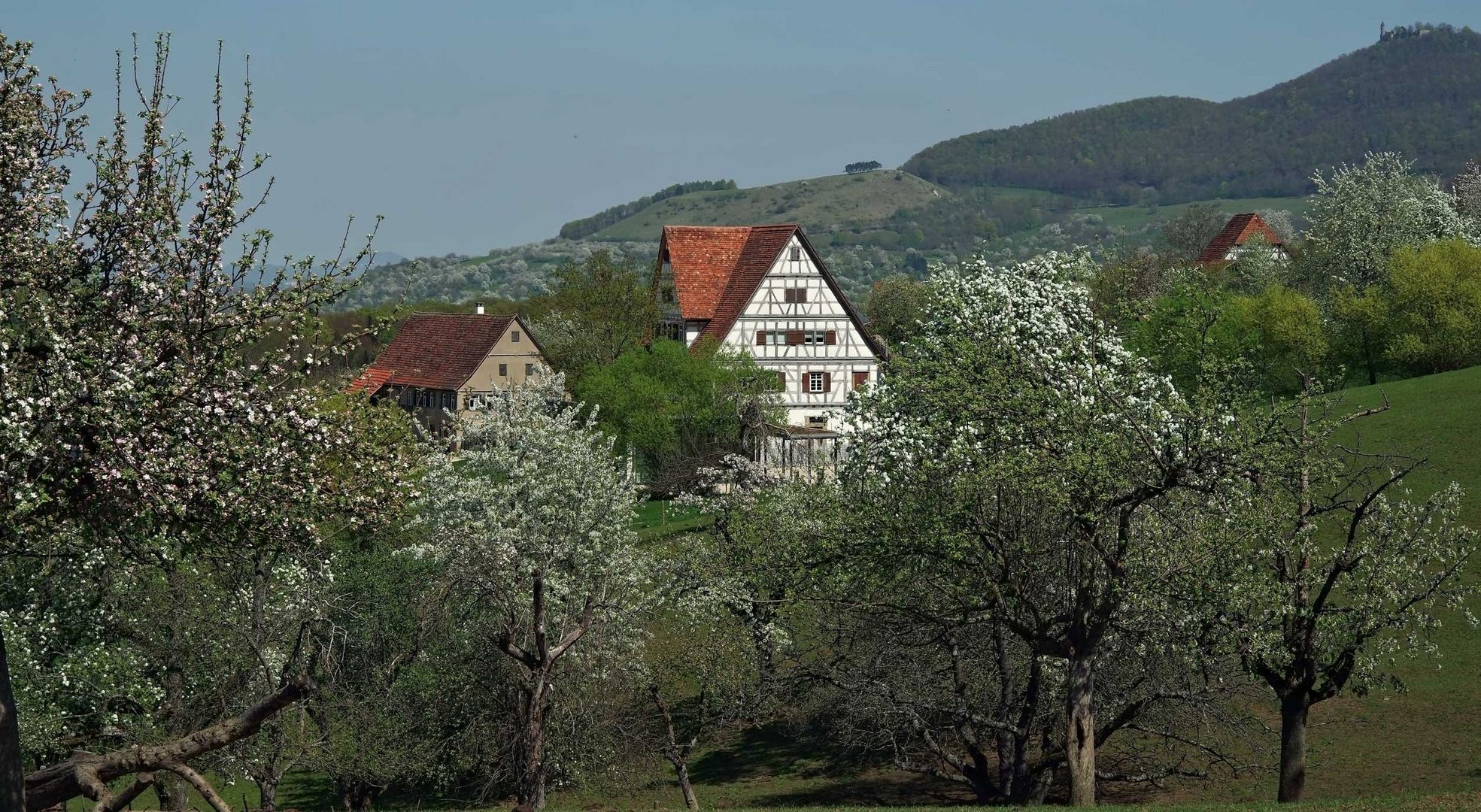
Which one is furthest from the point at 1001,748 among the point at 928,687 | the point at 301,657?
the point at 301,657

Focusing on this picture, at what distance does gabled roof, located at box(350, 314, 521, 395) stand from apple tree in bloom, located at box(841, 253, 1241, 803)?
209 feet

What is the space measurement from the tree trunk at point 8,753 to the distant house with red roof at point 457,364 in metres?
72.8

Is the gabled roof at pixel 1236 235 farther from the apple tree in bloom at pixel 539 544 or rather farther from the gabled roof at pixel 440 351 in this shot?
the apple tree in bloom at pixel 539 544

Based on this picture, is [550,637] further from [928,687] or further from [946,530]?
[946,530]

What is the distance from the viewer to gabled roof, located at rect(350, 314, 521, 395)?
90.3m

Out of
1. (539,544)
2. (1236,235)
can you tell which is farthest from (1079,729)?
(1236,235)

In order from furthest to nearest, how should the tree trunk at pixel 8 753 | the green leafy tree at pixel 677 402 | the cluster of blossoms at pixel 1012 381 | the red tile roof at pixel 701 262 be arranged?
Result: the red tile roof at pixel 701 262
the green leafy tree at pixel 677 402
the cluster of blossoms at pixel 1012 381
the tree trunk at pixel 8 753

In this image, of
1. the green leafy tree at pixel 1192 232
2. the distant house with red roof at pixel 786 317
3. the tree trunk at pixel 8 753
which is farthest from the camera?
the green leafy tree at pixel 1192 232

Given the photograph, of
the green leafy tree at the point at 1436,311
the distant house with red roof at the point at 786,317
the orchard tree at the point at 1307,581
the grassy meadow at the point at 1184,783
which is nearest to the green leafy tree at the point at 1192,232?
the distant house with red roof at the point at 786,317

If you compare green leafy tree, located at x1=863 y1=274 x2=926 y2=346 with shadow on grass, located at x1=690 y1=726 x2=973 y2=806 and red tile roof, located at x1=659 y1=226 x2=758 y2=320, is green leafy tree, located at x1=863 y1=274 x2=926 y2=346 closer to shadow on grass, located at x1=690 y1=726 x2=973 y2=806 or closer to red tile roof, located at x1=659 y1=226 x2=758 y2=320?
red tile roof, located at x1=659 y1=226 x2=758 y2=320

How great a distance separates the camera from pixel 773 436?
65.4 m

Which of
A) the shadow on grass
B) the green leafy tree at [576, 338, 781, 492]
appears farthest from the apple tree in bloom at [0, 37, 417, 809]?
the green leafy tree at [576, 338, 781, 492]

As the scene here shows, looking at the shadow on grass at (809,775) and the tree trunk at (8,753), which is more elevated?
the tree trunk at (8,753)

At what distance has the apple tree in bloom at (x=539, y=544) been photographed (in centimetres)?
2936
